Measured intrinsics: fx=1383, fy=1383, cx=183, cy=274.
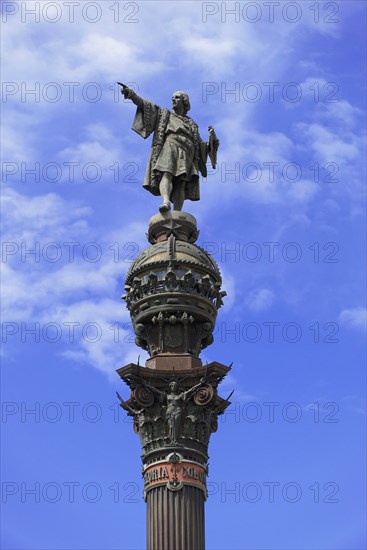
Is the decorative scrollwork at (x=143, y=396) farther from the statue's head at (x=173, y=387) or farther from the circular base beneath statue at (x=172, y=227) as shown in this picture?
the circular base beneath statue at (x=172, y=227)

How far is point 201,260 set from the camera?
137ft

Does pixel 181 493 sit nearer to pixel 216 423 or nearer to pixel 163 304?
pixel 216 423

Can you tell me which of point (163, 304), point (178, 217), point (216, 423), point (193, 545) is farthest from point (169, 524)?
point (178, 217)

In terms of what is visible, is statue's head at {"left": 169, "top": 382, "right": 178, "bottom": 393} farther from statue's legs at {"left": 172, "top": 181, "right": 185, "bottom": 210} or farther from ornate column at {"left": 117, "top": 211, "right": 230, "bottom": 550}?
statue's legs at {"left": 172, "top": 181, "right": 185, "bottom": 210}

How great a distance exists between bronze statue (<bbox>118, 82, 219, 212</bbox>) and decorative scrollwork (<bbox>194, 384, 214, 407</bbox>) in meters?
7.37

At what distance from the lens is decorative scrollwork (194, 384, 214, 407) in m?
39.5

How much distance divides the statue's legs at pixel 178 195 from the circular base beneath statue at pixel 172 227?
90 centimetres

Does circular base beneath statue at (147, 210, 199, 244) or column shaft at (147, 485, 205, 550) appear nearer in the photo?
column shaft at (147, 485, 205, 550)

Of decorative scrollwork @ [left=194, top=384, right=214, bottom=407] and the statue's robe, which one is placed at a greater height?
the statue's robe

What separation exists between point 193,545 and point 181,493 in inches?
63.1

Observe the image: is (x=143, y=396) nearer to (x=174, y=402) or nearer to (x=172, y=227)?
(x=174, y=402)

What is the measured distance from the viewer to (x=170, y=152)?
147ft

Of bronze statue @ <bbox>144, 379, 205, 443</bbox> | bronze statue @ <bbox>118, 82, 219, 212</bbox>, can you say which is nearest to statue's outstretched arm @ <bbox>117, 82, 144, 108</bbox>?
bronze statue @ <bbox>118, 82, 219, 212</bbox>

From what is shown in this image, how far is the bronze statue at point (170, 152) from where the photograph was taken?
146 ft
